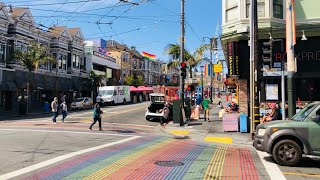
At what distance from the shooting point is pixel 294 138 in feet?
33.7

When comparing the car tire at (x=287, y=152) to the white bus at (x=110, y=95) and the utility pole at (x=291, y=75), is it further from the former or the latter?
the white bus at (x=110, y=95)

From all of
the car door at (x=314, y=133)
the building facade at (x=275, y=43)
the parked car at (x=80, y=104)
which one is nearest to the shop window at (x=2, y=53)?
the parked car at (x=80, y=104)

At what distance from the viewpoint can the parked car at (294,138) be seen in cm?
1000

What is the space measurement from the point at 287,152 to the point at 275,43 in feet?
38.9

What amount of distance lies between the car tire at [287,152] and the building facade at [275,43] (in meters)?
10.3

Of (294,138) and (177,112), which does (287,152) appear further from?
(177,112)

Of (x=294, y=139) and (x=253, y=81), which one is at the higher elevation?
(x=253, y=81)

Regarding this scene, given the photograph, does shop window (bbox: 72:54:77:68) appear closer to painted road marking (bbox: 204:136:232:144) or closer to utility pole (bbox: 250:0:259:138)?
painted road marking (bbox: 204:136:232:144)

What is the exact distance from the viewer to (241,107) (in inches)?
839

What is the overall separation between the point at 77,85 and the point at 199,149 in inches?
1669

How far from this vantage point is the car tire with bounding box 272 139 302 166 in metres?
10.2

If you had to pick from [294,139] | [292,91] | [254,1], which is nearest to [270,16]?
[254,1]

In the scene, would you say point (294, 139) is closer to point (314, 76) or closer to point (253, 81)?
point (253, 81)

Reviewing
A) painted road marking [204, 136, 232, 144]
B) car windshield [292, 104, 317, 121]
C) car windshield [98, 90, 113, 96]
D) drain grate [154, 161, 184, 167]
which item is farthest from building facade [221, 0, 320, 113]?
car windshield [98, 90, 113, 96]
